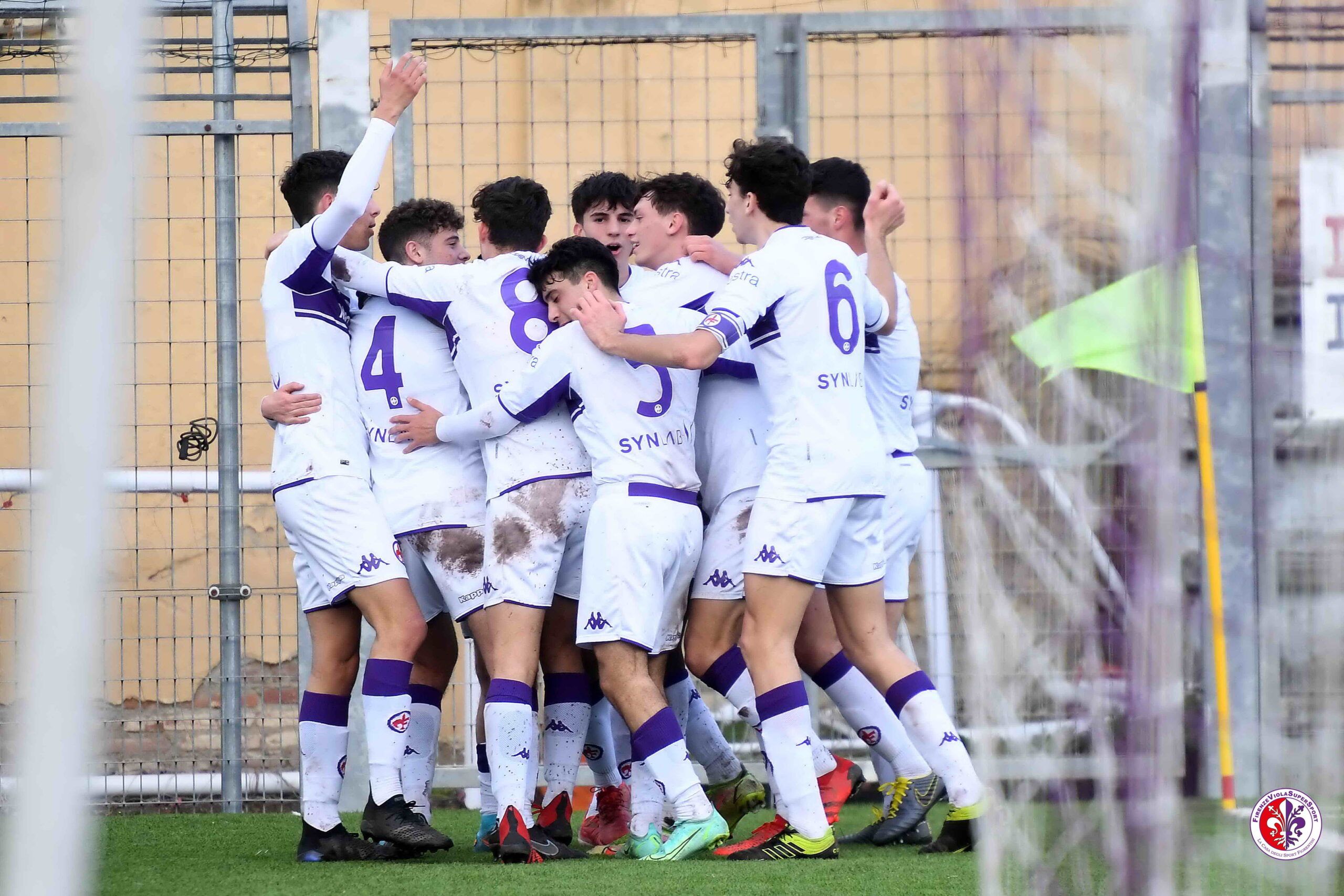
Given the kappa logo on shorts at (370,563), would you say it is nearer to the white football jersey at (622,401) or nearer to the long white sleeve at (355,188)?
the white football jersey at (622,401)

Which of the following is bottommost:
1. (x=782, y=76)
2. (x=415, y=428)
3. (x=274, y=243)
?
(x=415, y=428)

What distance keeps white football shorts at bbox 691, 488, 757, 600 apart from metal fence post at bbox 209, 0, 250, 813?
200 centimetres

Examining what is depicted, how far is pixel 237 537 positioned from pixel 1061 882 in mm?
3898

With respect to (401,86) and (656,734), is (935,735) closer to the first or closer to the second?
(656,734)

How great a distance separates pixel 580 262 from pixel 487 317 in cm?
34

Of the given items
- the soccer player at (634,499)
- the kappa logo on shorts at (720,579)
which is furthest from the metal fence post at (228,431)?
the kappa logo on shorts at (720,579)

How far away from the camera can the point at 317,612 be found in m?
4.61

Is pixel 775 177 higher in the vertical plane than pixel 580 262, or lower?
higher

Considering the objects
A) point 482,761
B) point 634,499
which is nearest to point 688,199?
point 634,499

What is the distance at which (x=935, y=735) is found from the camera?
4.39 metres

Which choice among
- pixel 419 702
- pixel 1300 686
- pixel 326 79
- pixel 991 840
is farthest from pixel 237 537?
pixel 1300 686

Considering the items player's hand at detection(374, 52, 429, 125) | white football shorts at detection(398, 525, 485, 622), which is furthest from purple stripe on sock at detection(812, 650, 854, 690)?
player's hand at detection(374, 52, 429, 125)

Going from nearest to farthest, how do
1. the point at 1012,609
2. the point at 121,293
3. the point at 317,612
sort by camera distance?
the point at 121,293 < the point at 1012,609 < the point at 317,612

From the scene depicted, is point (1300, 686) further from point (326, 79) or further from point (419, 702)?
point (326, 79)
